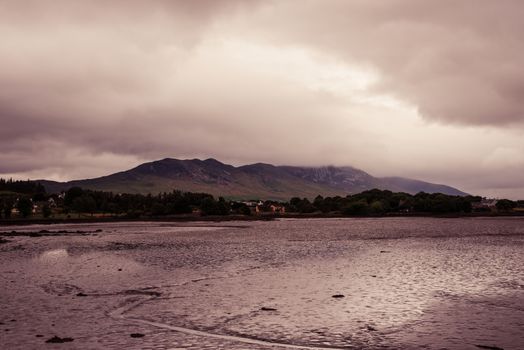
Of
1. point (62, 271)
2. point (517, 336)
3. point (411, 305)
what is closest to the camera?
point (517, 336)

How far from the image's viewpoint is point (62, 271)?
58.8 metres

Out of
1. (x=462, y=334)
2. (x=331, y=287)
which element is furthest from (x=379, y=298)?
(x=462, y=334)

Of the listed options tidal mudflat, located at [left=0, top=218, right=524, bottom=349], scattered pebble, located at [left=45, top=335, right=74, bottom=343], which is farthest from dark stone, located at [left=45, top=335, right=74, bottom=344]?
tidal mudflat, located at [left=0, top=218, right=524, bottom=349]

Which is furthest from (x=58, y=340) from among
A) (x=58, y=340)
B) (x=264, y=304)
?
(x=264, y=304)

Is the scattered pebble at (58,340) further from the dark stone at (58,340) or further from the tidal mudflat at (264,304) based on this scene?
the tidal mudflat at (264,304)

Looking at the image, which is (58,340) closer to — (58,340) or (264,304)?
(58,340)

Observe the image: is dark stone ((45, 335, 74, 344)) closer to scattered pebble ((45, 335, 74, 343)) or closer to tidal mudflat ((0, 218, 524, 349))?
scattered pebble ((45, 335, 74, 343))

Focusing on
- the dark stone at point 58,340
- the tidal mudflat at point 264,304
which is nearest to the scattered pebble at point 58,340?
the dark stone at point 58,340

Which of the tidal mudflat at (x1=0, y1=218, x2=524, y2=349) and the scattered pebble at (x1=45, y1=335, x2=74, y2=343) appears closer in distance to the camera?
the scattered pebble at (x1=45, y1=335, x2=74, y2=343)

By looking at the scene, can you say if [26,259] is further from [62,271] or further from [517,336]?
[517,336]

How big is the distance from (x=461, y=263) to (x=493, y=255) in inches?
580

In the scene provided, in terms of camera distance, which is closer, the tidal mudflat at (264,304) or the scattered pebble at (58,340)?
the scattered pebble at (58,340)

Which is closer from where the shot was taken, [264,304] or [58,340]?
[58,340]

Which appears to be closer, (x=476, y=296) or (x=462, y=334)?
(x=462, y=334)
